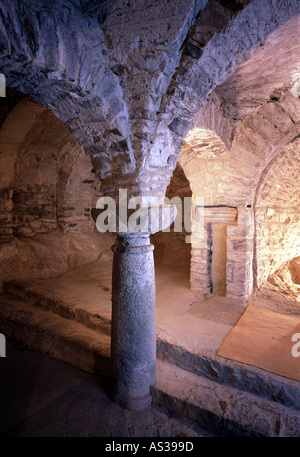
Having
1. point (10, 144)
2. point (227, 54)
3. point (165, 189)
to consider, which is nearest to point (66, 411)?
point (165, 189)

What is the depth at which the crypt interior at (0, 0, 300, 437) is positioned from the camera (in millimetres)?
1826

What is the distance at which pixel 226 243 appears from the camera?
13.4ft

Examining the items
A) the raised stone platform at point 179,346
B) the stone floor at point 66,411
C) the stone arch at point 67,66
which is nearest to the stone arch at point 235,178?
the raised stone platform at point 179,346

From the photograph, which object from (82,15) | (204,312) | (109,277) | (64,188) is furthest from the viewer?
(64,188)

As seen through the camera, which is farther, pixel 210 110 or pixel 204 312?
pixel 204 312

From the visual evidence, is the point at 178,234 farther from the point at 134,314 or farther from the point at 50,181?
the point at 134,314

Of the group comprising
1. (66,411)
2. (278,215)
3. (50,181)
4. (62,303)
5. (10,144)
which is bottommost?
(66,411)

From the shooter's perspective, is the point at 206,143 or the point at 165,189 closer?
the point at 165,189

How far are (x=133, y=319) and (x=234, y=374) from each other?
110 cm

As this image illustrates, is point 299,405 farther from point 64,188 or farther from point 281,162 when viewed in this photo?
point 64,188

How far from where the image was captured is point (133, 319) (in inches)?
92.4

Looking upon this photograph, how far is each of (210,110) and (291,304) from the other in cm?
295

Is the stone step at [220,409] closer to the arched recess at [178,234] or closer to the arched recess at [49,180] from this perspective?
the arched recess at [178,234]

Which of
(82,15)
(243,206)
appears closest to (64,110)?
(82,15)
